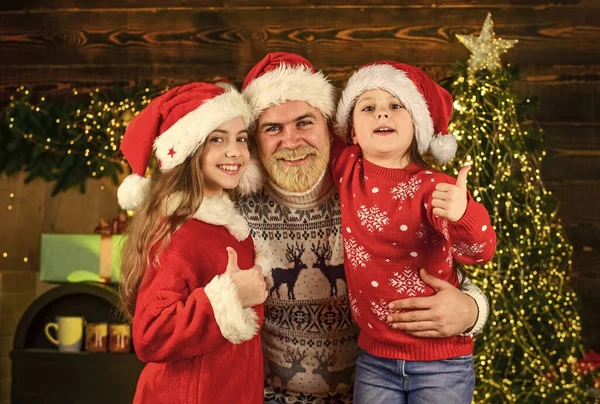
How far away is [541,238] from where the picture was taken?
2781mm

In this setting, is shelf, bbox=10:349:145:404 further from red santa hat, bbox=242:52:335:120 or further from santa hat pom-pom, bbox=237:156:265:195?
red santa hat, bbox=242:52:335:120

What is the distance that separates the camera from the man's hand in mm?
1674

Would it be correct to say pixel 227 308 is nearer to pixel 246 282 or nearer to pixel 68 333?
pixel 246 282

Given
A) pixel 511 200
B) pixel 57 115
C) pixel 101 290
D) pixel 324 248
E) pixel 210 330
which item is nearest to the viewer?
pixel 210 330

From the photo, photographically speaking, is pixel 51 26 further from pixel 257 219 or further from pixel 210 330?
pixel 210 330

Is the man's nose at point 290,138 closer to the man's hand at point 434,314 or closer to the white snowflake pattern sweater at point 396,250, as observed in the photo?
the white snowflake pattern sweater at point 396,250

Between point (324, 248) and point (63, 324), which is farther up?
point (324, 248)

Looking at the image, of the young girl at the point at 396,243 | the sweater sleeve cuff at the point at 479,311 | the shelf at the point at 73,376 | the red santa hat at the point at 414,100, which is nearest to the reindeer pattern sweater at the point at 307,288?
the young girl at the point at 396,243

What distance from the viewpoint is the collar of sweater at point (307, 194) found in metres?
1.92

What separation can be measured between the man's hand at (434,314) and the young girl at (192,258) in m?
0.34

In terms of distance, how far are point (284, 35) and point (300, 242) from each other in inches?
76.0

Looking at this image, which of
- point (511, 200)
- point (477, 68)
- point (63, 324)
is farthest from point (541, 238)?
point (63, 324)

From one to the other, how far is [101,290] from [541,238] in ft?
6.06

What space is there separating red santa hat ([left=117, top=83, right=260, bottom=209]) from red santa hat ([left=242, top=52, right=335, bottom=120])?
4.0 inches
